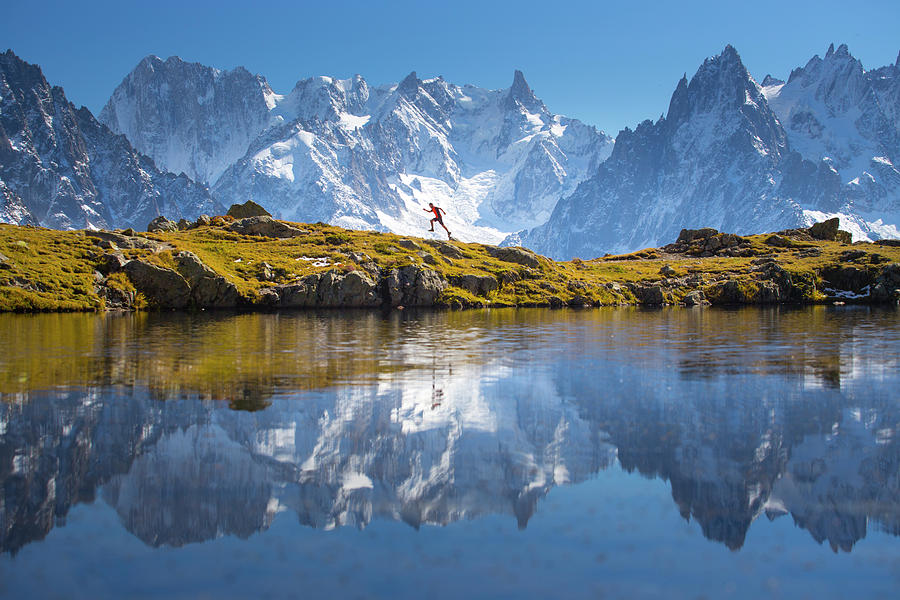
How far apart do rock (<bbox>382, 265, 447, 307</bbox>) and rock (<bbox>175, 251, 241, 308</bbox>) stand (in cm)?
2014

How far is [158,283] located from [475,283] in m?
41.2

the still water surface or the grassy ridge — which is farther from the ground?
the grassy ridge

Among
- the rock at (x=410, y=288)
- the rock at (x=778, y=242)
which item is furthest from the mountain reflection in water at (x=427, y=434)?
the rock at (x=778, y=242)

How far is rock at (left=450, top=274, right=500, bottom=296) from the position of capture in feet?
314

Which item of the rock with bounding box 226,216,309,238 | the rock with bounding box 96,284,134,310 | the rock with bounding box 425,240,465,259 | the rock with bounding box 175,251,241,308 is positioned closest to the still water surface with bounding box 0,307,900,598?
the rock with bounding box 96,284,134,310

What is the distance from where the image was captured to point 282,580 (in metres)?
10.3

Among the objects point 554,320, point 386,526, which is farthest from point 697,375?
point 554,320

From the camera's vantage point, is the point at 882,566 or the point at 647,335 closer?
the point at 882,566

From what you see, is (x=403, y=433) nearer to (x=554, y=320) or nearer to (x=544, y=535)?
(x=544, y=535)

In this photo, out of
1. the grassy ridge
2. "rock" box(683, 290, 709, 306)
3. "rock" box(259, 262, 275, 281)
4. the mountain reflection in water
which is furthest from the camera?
"rock" box(683, 290, 709, 306)

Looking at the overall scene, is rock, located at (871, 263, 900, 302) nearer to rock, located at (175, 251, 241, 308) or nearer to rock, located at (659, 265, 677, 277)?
rock, located at (659, 265, 677, 277)

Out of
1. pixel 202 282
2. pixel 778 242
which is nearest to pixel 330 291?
pixel 202 282

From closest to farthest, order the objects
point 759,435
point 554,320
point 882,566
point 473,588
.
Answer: point 473,588, point 882,566, point 759,435, point 554,320

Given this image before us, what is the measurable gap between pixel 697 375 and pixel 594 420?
1000 cm
